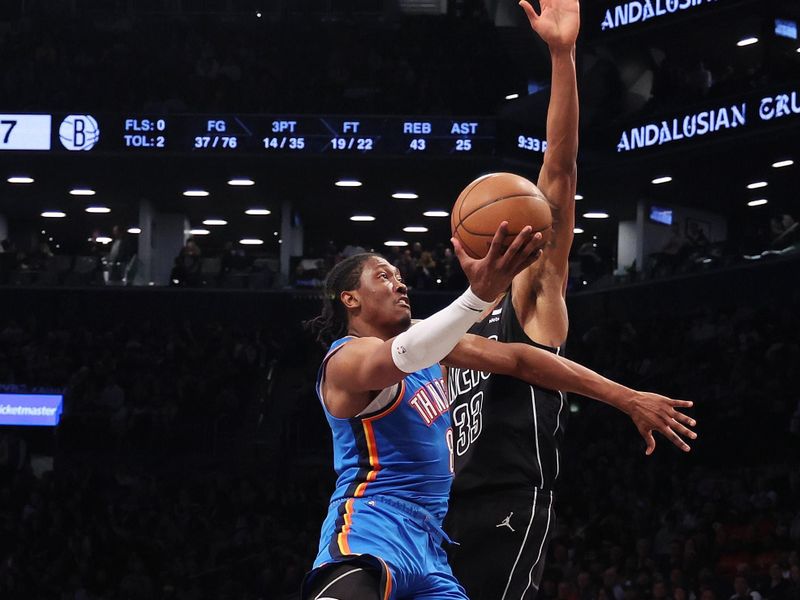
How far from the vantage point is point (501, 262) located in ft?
14.1

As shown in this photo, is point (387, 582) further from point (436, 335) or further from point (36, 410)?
point (36, 410)

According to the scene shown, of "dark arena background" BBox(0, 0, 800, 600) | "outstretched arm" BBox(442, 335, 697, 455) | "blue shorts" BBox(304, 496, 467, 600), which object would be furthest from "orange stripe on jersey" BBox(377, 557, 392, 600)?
"dark arena background" BBox(0, 0, 800, 600)

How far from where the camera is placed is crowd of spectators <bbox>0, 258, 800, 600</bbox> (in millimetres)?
14820

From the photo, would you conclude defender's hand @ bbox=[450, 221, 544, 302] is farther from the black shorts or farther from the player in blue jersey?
the black shorts

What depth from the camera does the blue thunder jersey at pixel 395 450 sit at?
197 inches

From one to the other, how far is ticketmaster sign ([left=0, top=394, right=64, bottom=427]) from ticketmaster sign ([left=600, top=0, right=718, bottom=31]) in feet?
40.1

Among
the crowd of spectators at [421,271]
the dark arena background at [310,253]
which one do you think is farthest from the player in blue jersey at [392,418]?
the crowd of spectators at [421,271]

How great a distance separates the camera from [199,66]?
26.6 m

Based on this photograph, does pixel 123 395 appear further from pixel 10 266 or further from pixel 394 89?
pixel 394 89

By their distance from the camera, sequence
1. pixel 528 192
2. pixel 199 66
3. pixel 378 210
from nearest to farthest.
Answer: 1. pixel 528 192
2. pixel 199 66
3. pixel 378 210

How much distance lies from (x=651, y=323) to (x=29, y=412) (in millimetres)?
10576

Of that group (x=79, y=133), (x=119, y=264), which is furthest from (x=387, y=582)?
(x=119, y=264)

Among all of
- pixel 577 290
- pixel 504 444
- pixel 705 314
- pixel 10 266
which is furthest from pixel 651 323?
pixel 504 444

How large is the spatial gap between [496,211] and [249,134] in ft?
66.6
